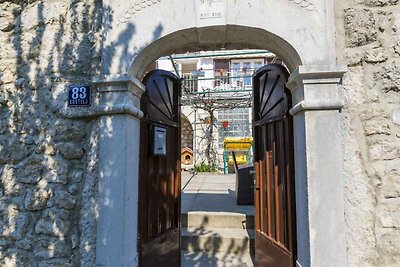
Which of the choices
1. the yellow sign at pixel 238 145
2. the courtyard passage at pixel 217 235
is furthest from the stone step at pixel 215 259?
the yellow sign at pixel 238 145

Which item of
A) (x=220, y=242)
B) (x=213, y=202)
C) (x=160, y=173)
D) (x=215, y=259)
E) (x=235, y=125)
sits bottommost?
(x=215, y=259)

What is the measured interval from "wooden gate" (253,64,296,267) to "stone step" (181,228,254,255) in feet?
2.30

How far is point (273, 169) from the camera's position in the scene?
278 cm

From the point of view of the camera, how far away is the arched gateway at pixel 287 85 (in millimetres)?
1925

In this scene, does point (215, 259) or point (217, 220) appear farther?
point (217, 220)

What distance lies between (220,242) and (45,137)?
271 cm

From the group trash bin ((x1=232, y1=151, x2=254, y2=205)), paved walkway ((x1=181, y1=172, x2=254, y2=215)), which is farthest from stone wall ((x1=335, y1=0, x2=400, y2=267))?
trash bin ((x1=232, y1=151, x2=254, y2=205))

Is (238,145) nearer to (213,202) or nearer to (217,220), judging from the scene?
(213,202)

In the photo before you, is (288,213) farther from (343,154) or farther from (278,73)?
(278,73)

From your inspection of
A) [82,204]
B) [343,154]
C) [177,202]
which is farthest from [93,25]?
[343,154]

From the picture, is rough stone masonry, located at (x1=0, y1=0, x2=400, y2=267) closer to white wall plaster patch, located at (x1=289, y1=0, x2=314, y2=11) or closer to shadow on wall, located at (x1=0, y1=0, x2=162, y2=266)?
shadow on wall, located at (x1=0, y1=0, x2=162, y2=266)

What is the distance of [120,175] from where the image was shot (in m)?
2.10

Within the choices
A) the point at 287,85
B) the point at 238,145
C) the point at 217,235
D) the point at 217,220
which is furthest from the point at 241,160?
the point at 287,85

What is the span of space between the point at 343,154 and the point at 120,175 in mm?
1630
